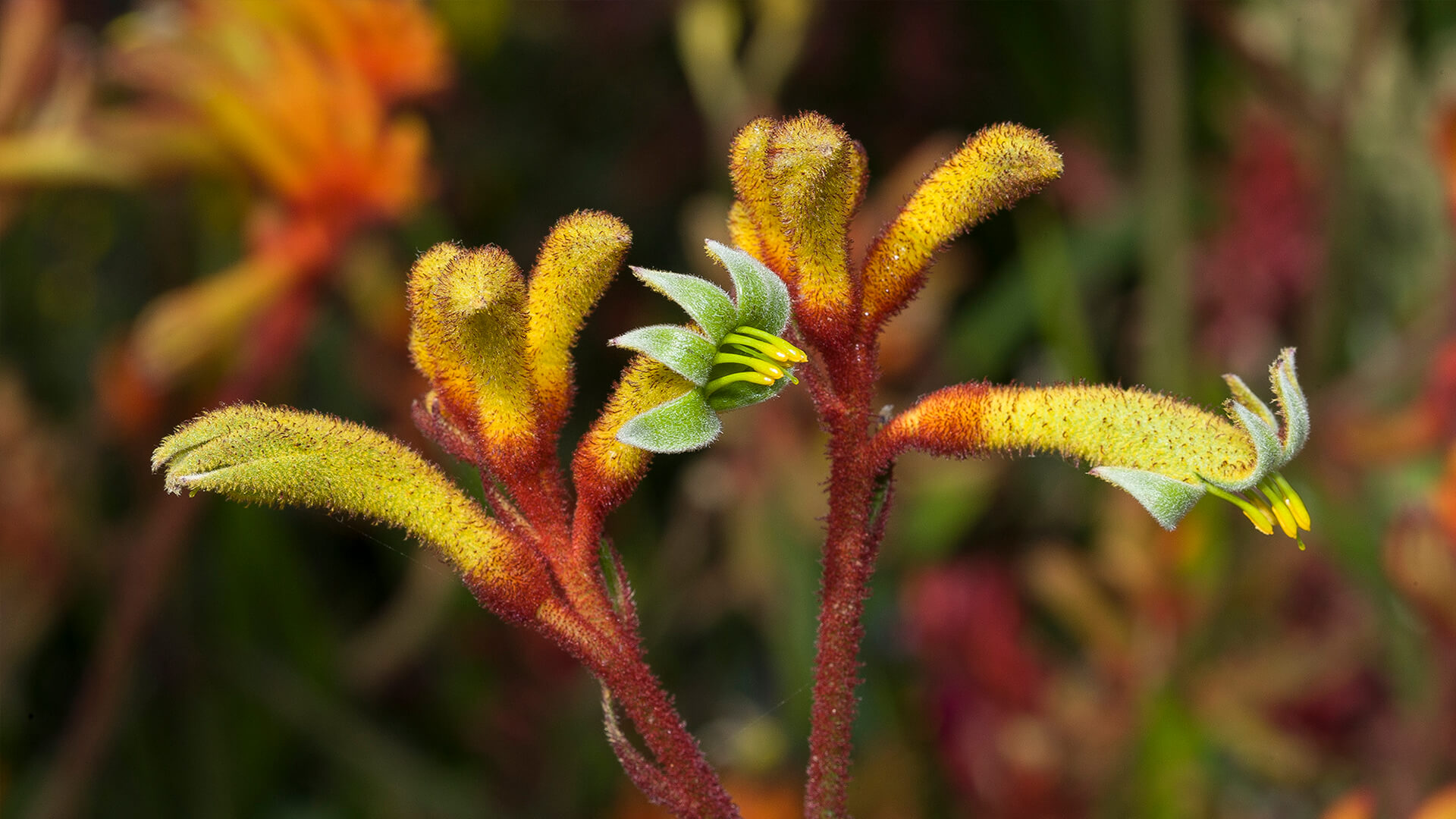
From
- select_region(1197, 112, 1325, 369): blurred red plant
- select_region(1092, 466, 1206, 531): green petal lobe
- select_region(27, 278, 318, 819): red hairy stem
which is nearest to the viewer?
select_region(1092, 466, 1206, 531): green petal lobe

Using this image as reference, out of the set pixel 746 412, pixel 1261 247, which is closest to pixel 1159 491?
pixel 746 412

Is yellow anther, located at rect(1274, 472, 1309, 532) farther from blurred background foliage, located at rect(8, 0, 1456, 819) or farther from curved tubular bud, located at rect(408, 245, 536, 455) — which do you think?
blurred background foliage, located at rect(8, 0, 1456, 819)

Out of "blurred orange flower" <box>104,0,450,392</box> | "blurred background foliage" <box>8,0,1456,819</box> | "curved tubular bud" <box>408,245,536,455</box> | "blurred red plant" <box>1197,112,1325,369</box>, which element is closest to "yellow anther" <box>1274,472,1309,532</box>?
"curved tubular bud" <box>408,245,536,455</box>

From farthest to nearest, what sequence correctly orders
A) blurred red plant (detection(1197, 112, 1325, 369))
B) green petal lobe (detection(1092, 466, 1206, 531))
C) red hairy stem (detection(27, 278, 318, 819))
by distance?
blurred red plant (detection(1197, 112, 1325, 369)), red hairy stem (detection(27, 278, 318, 819)), green petal lobe (detection(1092, 466, 1206, 531))

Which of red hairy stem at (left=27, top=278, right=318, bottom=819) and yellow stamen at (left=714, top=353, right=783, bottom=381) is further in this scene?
red hairy stem at (left=27, top=278, right=318, bottom=819)

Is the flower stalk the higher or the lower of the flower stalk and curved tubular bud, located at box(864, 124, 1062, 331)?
the lower

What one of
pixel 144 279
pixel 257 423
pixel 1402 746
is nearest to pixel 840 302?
pixel 257 423

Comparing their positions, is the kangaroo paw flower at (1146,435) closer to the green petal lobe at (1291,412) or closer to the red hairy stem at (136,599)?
the green petal lobe at (1291,412)

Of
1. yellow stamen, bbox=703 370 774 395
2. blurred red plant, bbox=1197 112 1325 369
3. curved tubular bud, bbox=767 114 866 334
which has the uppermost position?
blurred red plant, bbox=1197 112 1325 369

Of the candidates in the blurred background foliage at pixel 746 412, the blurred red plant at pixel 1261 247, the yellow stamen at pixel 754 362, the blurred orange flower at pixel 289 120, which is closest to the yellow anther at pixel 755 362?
the yellow stamen at pixel 754 362

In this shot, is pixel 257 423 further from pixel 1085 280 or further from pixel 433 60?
pixel 1085 280
